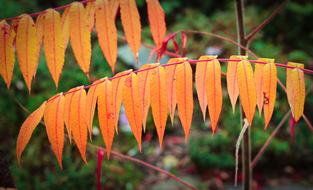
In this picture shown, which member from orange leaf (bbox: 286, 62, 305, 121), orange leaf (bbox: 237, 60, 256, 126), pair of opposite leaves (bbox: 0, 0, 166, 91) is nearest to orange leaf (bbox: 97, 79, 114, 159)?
pair of opposite leaves (bbox: 0, 0, 166, 91)

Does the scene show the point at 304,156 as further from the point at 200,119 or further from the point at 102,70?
the point at 102,70

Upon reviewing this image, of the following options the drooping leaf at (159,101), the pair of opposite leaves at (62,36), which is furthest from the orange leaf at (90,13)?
the drooping leaf at (159,101)

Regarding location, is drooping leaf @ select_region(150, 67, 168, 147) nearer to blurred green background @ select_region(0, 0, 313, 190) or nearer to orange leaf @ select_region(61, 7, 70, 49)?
orange leaf @ select_region(61, 7, 70, 49)

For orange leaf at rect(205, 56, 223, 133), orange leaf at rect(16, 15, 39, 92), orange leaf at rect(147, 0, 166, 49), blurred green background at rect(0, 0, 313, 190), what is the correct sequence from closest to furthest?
orange leaf at rect(205, 56, 223, 133) < orange leaf at rect(16, 15, 39, 92) < orange leaf at rect(147, 0, 166, 49) < blurred green background at rect(0, 0, 313, 190)

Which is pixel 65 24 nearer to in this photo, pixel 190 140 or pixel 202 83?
pixel 202 83

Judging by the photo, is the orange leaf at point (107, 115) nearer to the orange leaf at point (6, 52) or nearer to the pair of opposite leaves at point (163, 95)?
the pair of opposite leaves at point (163, 95)

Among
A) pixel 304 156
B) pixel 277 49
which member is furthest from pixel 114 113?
pixel 277 49
